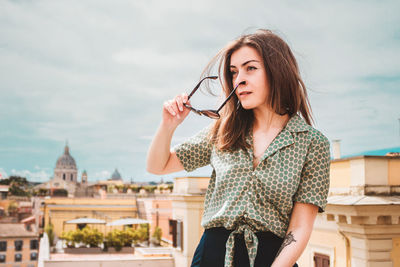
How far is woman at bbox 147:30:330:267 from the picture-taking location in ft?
4.25

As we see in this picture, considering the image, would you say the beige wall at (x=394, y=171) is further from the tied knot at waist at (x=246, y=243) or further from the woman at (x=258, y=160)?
the tied knot at waist at (x=246, y=243)

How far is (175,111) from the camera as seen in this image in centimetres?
140

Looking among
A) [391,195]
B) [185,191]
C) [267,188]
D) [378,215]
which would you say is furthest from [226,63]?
[185,191]

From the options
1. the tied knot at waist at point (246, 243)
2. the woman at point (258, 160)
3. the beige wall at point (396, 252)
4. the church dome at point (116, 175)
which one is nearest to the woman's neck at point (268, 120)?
the woman at point (258, 160)

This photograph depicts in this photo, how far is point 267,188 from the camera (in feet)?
4.25

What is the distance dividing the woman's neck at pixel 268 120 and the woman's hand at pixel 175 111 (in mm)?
244

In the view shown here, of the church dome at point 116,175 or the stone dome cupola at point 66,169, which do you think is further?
the church dome at point 116,175

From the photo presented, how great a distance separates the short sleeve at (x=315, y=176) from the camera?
Result: 1318 millimetres

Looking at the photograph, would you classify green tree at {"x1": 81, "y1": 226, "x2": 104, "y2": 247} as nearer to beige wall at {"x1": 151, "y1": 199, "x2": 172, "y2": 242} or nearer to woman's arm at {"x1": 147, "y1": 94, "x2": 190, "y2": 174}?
beige wall at {"x1": 151, "y1": 199, "x2": 172, "y2": 242}

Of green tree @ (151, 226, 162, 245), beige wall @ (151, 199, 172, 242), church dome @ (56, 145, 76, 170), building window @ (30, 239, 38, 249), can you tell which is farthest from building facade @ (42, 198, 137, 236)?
church dome @ (56, 145, 76, 170)

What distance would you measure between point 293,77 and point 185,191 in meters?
11.3

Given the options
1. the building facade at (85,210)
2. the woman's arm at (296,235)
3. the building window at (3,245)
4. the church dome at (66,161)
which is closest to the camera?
the woman's arm at (296,235)

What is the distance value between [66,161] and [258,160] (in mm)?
103945

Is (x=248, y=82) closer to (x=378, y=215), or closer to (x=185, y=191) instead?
(x=378, y=215)
